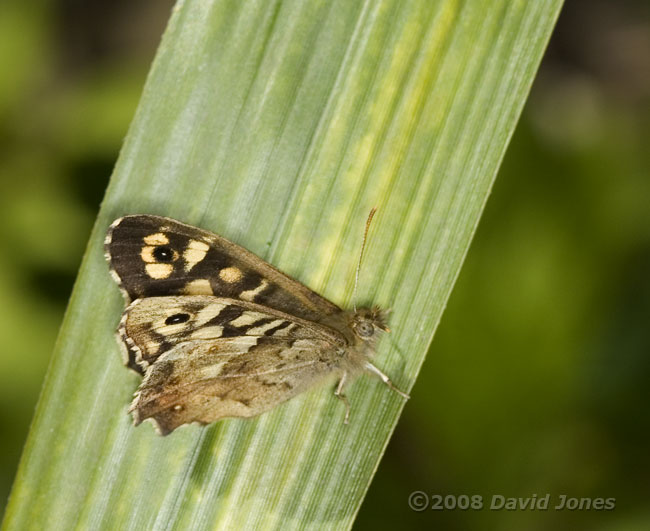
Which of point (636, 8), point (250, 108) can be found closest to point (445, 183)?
point (250, 108)

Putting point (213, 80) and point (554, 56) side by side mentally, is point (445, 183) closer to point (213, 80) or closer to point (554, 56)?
point (213, 80)

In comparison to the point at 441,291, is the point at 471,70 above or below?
above

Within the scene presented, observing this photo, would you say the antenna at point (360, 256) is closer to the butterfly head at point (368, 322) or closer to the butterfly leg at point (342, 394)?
the butterfly head at point (368, 322)

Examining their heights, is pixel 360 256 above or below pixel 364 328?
above

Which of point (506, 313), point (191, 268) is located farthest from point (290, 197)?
point (506, 313)

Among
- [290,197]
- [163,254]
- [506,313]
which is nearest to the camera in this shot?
[163,254]

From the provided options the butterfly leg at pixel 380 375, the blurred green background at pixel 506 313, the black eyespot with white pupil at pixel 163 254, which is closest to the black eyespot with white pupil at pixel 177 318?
the black eyespot with white pupil at pixel 163 254

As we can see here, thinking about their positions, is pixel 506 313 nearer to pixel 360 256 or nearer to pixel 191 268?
pixel 360 256
